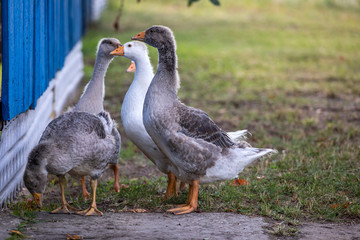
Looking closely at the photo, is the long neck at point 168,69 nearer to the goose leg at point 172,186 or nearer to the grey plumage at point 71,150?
the grey plumage at point 71,150

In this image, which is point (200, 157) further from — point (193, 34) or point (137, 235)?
point (193, 34)

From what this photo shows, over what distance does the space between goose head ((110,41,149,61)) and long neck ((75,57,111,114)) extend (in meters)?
0.31

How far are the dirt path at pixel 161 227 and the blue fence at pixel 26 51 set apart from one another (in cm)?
106

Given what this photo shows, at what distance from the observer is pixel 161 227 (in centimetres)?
419

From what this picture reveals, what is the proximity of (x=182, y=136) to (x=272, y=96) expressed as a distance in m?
5.78

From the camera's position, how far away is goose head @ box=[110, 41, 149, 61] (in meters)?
5.51

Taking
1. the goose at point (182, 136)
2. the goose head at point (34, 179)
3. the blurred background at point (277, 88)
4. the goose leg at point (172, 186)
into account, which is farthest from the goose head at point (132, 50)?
the goose head at point (34, 179)

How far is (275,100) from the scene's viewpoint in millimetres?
9828

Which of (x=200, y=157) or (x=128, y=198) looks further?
(x=128, y=198)

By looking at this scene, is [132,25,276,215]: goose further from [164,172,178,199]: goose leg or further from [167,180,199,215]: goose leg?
[164,172,178,199]: goose leg

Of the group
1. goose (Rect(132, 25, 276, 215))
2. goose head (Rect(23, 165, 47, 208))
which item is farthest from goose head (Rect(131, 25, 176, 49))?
goose head (Rect(23, 165, 47, 208))

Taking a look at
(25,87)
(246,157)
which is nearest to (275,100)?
(246,157)

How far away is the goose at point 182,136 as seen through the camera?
4.66 metres

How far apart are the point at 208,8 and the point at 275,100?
15265 millimetres
